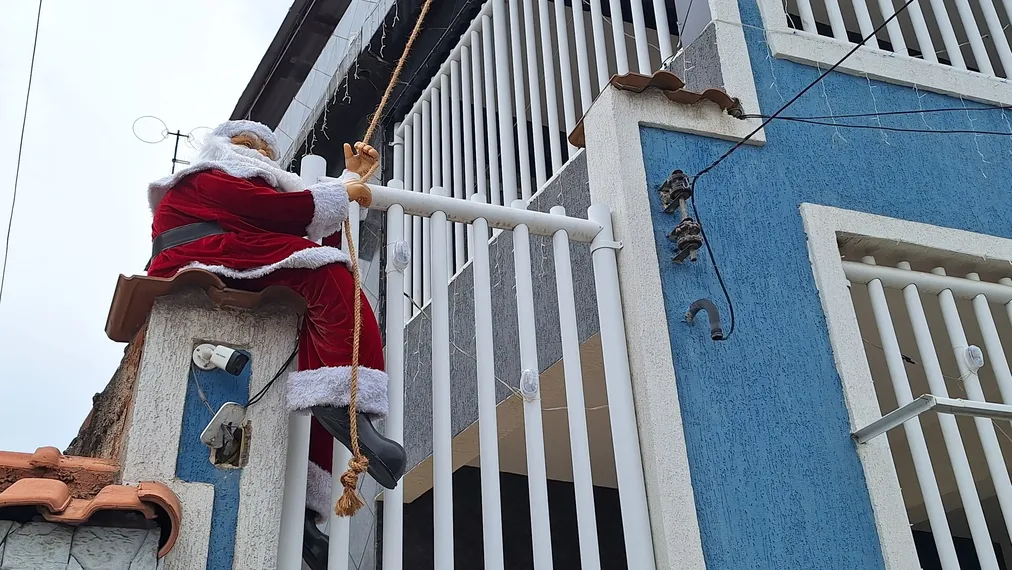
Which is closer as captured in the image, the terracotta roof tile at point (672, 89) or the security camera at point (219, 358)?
the security camera at point (219, 358)

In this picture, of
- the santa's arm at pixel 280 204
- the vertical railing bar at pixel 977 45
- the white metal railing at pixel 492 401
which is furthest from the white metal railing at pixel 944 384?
the santa's arm at pixel 280 204

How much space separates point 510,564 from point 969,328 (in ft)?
8.53

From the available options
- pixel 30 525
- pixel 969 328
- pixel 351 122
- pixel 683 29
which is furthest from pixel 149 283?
pixel 351 122

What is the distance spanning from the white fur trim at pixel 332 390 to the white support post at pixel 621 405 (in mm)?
748

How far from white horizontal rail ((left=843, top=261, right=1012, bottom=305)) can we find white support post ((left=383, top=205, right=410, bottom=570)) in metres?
1.57

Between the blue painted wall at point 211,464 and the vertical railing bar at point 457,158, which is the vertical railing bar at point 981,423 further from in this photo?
the blue painted wall at point 211,464

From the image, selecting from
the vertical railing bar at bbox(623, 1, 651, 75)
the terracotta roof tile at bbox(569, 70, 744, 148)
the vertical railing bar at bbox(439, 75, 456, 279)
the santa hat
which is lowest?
the santa hat

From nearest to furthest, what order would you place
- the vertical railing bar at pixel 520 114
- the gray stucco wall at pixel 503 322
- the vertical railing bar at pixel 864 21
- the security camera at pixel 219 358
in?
the security camera at pixel 219 358
the gray stucco wall at pixel 503 322
the vertical railing bar at pixel 864 21
the vertical railing bar at pixel 520 114

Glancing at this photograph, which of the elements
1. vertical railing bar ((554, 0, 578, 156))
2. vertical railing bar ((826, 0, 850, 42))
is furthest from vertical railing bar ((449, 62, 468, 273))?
vertical railing bar ((826, 0, 850, 42))

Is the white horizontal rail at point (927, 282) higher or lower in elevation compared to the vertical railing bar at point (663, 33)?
lower

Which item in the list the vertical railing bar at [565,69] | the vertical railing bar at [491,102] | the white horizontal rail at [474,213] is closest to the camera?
the white horizontal rail at [474,213]

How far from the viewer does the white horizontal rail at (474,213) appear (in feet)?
9.27

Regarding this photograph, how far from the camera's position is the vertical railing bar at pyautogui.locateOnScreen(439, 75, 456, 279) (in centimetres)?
511

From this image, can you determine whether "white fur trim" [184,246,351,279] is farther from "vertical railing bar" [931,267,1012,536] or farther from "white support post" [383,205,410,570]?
"vertical railing bar" [931,267,1012,536]
